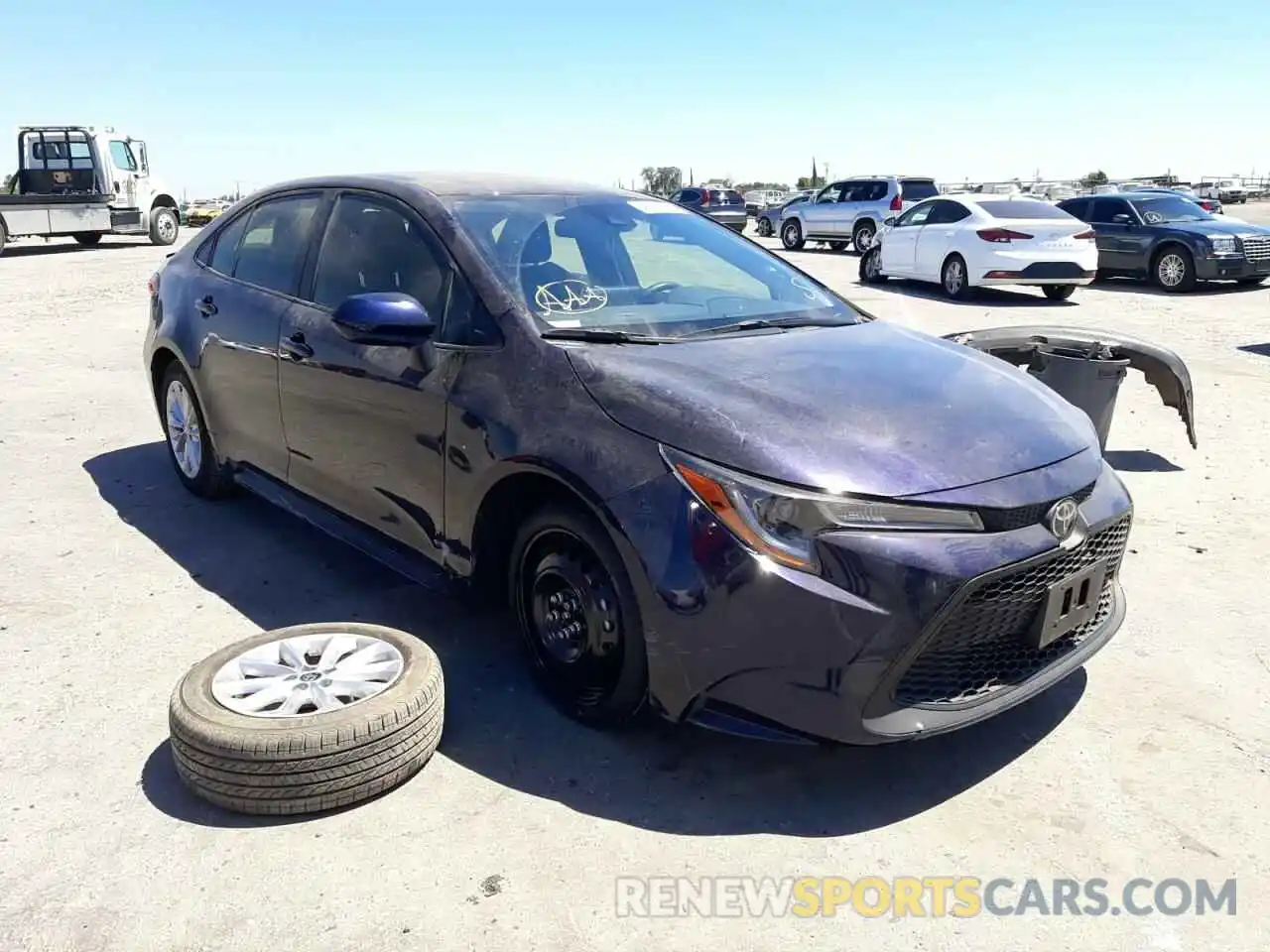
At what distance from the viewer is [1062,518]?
2.76 meters

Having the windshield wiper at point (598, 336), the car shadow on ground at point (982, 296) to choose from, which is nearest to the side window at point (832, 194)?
the car shadow on ground at point (982, 296)

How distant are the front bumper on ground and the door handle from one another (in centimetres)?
188

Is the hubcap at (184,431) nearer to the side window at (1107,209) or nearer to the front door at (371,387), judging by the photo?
the front door at (371,387)

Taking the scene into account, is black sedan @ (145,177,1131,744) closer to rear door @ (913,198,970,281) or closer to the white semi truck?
rear door @ (913,198,970,281)

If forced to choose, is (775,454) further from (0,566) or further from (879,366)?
(0,566)

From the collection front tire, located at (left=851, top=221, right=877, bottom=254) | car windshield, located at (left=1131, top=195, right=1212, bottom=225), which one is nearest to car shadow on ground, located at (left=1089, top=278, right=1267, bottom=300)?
car windshield, located at (left=1131, top=195, right=1212, bottom=225)

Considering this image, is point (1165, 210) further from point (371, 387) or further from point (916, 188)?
point (371, 387)

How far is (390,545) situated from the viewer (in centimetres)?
375

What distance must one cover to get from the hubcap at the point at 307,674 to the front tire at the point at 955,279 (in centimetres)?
1314

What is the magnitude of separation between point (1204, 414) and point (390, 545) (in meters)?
6.42

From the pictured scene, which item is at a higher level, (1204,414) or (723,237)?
(723,237)

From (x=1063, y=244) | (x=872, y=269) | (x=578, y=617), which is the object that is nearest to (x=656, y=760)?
(x=578, y=617)

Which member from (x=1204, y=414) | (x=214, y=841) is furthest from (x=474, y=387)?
(x=1204, y=414)

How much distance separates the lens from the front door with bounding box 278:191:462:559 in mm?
3449
